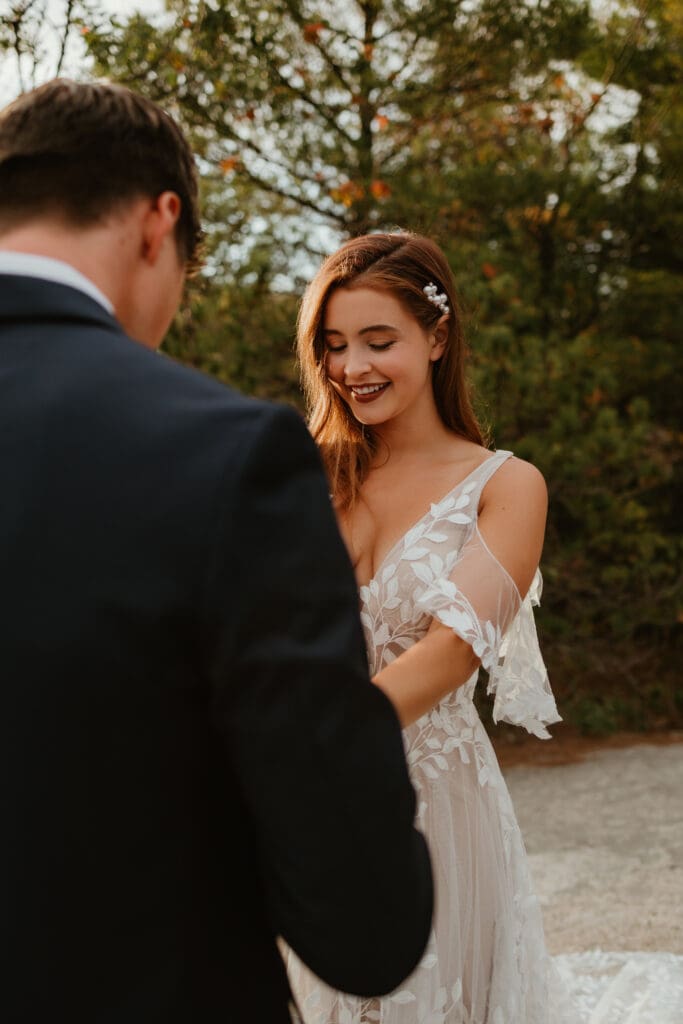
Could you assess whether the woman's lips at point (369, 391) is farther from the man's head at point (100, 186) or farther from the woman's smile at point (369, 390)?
the man's head at point (100, 186)

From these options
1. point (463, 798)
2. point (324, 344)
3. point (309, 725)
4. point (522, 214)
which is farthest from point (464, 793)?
point (522, 214)

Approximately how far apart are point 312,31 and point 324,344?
4.60 metres

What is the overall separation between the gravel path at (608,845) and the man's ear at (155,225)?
407 centimetres

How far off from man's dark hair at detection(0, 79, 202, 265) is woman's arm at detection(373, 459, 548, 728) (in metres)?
1.18

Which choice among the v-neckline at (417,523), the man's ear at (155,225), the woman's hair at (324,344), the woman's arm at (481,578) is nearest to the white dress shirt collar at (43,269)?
the man's ear at (155,225)

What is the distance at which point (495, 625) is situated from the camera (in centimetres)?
233

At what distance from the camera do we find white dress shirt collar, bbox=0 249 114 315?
3.81ft

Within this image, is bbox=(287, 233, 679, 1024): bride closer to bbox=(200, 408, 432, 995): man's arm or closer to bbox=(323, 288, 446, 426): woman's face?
bbox=(323, 288, 446, 426): woman's face

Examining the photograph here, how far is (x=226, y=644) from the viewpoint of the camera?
1037 millimetres

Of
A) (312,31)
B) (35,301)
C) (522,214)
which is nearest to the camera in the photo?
(35,301)

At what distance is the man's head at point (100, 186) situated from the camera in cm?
119

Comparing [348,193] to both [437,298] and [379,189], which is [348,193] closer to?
[379,189]

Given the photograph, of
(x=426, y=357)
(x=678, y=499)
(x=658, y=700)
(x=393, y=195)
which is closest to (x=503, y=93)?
(x=393, y=195)

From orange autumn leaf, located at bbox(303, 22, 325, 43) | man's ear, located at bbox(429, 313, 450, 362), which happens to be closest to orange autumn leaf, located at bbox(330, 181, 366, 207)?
orange autumn leaf, located at bbox(303, 22, 325, 43)
